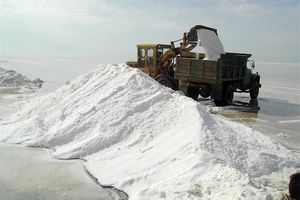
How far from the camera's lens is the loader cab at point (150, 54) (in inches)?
744

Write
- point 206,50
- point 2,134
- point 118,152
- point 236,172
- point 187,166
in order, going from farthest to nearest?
point 206,50 < point 2,134 < point 118,152 < point 187,166 < point 236,172

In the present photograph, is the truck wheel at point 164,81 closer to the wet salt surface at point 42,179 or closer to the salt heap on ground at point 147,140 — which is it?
the salt heap on ground at point 147,140

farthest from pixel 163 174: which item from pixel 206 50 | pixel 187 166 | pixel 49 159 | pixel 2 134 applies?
pixel 206 50

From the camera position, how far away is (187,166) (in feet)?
22.0

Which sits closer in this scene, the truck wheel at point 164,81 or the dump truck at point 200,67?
the dump truck at point 200,67

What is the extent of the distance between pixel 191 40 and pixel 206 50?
115 centimetres

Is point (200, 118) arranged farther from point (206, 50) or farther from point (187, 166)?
point (206, 50)

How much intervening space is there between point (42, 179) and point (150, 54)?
41.5 ft

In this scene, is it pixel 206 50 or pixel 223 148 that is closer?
pixel 223 148

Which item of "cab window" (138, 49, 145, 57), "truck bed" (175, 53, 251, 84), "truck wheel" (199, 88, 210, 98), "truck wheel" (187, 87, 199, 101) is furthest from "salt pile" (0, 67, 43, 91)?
"truck wheel" (199, 88, 210, 98)

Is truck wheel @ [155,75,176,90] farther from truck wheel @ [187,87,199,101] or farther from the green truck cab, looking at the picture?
truck wheel @ [187,87,199,101]

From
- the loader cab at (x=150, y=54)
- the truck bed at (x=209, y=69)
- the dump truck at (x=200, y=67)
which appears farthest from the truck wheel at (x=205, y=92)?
the loader cab at (x=150, y=54)

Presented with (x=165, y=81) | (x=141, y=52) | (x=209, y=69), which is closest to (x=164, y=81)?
(x=165, y=81)

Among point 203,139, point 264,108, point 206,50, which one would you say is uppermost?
point 206,50
